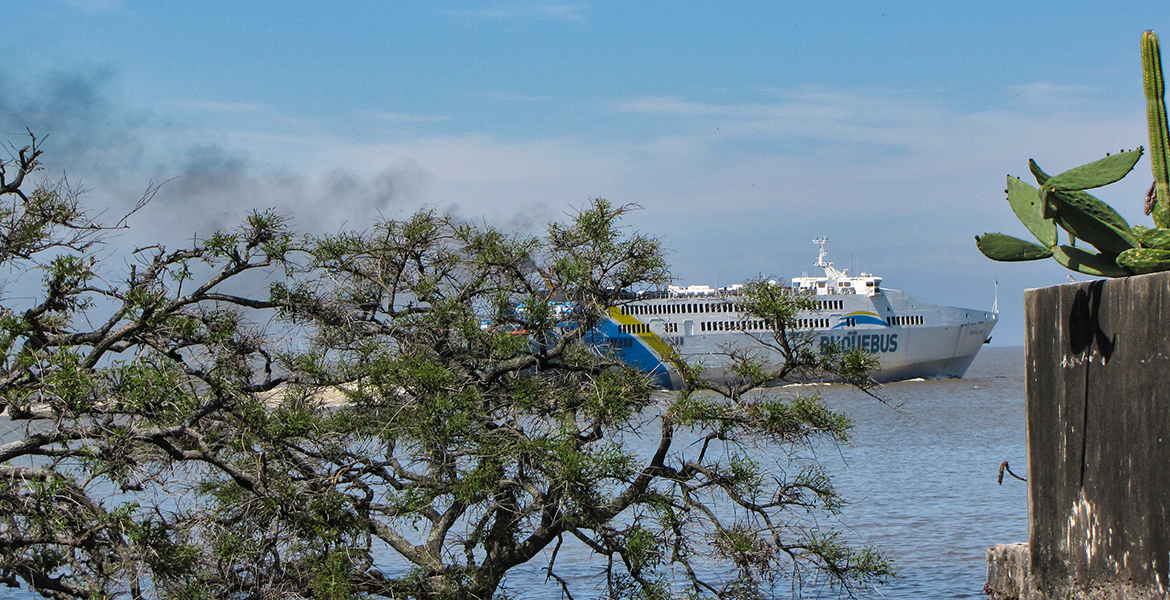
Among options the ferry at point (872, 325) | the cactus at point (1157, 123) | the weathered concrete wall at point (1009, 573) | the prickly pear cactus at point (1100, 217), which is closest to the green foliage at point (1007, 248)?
the prickly pear cactus at point (1100, 217)

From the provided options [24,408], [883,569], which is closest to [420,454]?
[24,408]

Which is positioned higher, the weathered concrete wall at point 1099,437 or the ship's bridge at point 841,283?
the ship's bridge at point 841,283

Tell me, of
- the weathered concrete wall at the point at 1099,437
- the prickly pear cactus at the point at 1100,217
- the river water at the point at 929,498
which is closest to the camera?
the weathered concrete wall at the point at 1099,437

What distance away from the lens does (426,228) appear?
9.67m

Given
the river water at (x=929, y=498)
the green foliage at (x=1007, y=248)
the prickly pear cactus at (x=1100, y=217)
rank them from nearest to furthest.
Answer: the prickly pear cactus at (x=1100, y=217), the green foliage at (x=1007, y=248), the river water at (x=929, y=498)

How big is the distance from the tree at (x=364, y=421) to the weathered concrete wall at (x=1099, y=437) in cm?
456

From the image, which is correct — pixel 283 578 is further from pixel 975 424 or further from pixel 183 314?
pixel 975 424

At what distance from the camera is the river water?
16.1 m

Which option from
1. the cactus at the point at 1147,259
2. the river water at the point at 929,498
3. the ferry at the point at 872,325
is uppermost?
the ferry at the point at 872,325

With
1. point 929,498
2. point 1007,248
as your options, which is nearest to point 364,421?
point 1007,248

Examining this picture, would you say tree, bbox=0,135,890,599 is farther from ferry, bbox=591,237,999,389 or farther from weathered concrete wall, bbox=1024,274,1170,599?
ferry, bbox=591,237,999,389

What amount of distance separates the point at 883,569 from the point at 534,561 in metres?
9.26

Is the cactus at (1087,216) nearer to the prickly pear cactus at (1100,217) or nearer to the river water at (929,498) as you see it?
the prickly pear cactus at (1100,217)

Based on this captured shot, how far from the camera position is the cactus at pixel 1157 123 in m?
3.96
